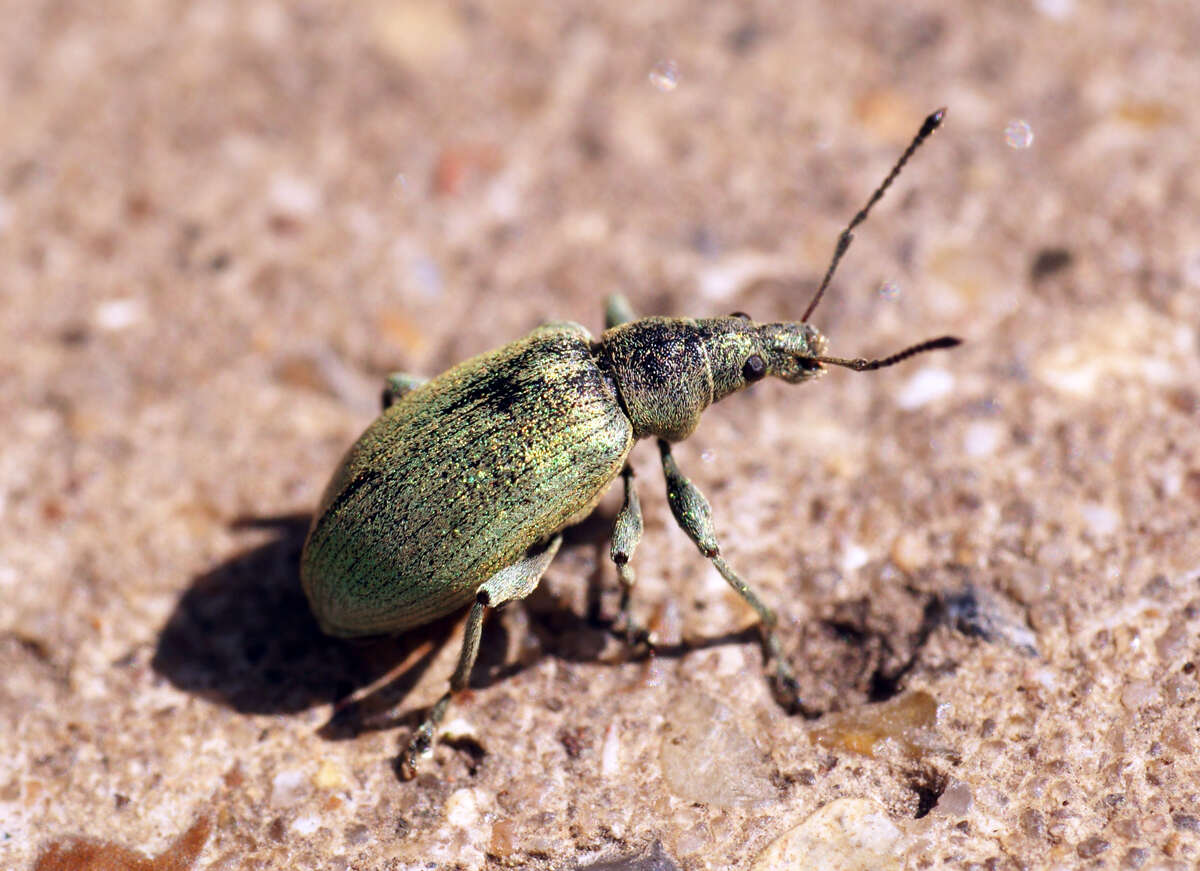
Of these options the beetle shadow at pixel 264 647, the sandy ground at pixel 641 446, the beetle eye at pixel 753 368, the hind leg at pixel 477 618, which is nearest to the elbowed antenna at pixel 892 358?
the beetle eye at pixel 753 368

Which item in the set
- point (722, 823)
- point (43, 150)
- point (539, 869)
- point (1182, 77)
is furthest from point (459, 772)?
point (1182, 77)

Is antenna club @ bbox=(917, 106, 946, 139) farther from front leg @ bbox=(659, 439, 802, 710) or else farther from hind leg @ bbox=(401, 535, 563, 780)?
hind leg @ bbox=(401, 535, 563, 780)

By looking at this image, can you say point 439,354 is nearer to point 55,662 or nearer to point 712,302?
point 712,302

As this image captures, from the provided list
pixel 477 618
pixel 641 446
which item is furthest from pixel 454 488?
pixel 641 446

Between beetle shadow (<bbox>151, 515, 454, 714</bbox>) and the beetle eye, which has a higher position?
the beetle eye

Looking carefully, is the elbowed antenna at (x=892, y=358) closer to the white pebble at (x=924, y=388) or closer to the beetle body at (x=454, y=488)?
the white pebble at (x=924, y=388)

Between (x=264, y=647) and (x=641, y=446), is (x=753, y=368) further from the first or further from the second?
(x=264, y=647)

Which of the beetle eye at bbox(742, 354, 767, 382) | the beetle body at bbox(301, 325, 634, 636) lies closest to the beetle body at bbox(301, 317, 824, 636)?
the beetle body at bbox(301, 325, 634, 636)
